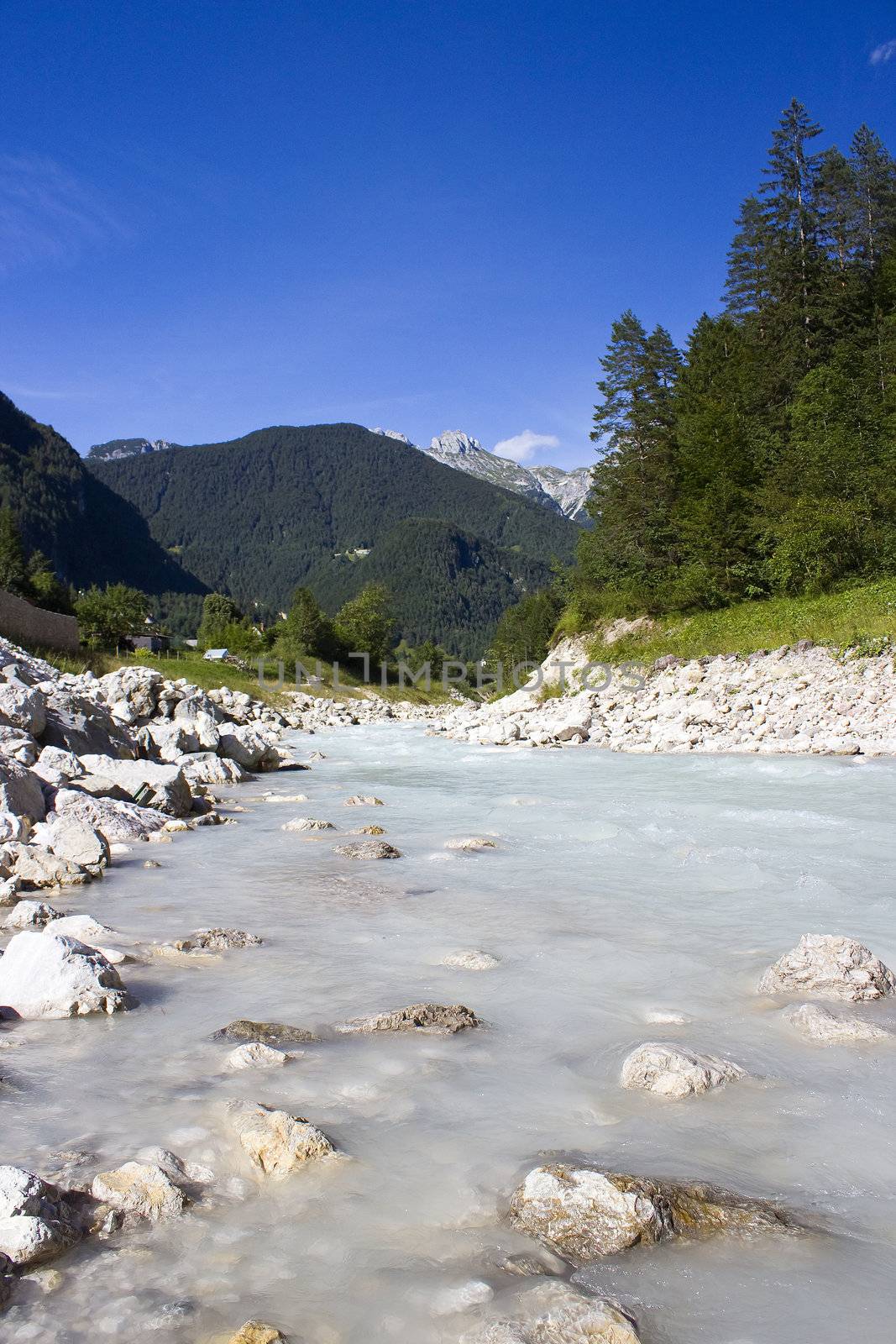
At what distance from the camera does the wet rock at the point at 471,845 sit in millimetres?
10883

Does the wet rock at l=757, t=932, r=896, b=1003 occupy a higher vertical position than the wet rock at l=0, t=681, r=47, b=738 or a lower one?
lower

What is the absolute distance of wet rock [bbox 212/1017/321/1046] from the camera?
4.86 meters

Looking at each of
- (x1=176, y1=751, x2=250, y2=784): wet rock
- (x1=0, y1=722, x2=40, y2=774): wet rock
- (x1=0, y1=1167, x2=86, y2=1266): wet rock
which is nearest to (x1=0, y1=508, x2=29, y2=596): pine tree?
(x1=176, y1=751, x2=250, y2=784): wet rock

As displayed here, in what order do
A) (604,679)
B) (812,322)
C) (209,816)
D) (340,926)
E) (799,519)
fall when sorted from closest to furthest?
1. (340,926)
2. (209,816)
3. (799,519)
4. (604,679)
5. (812,322)

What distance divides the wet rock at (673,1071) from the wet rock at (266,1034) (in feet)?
6.42

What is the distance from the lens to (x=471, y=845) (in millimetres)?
11008

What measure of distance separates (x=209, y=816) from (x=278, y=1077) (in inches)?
364

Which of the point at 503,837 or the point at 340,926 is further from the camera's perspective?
the point at 503,837

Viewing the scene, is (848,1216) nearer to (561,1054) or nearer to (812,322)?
(561,1054)

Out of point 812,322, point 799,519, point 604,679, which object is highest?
point 812,322

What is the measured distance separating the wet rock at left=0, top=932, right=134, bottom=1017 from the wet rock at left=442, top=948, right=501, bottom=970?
244 centimetres

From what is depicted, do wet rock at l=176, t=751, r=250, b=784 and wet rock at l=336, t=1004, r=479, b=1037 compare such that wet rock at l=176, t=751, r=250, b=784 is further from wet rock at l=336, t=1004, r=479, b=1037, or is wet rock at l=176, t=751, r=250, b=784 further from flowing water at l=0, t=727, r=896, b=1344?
wet rock at l=336, t=1004, r=479, b=1037

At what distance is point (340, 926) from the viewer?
7.47 m

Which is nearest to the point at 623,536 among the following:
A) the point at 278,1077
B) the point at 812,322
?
the point at 812,322
